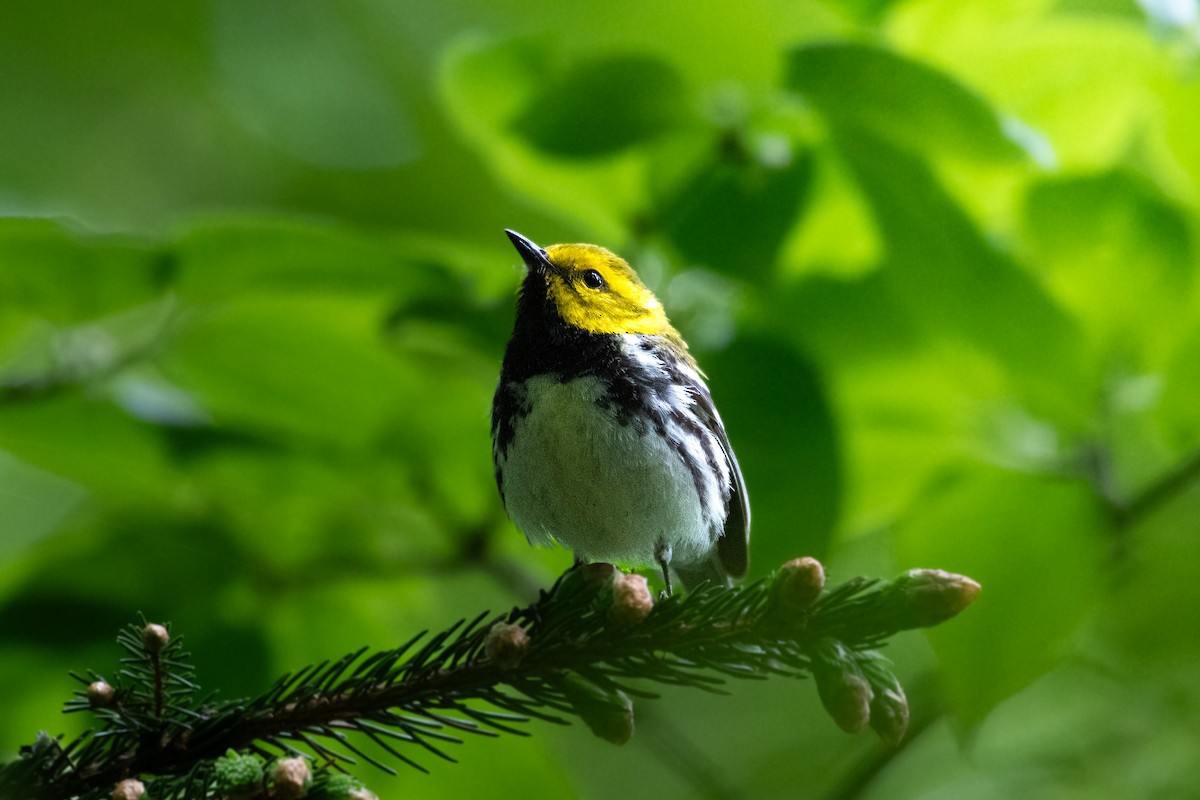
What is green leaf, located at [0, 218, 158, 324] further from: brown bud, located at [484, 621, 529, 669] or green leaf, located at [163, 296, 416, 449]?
brown bud, located at [484, 621, 529, 669]

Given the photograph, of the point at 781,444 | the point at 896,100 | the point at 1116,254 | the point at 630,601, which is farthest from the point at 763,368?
the point at 630,601

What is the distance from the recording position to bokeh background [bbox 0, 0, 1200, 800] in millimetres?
1310

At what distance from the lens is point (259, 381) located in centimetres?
155

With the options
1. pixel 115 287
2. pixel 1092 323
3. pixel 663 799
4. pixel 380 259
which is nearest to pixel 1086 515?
pixel 1092 323

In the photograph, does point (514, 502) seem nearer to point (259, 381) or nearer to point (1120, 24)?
point (259, 381)

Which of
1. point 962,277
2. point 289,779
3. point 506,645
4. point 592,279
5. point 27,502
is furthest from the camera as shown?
point 27,502

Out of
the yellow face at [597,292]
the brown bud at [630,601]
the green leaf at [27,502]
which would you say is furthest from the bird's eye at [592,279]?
the green leaf at [27,502]

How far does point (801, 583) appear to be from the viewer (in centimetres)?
80

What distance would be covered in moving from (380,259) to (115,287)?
0.32m

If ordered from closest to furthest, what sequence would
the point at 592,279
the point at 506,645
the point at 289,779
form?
the point at 289,779, the point at 506,645, the point at 592,279

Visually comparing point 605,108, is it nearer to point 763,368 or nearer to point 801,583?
point 763,368

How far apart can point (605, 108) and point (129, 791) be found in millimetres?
930

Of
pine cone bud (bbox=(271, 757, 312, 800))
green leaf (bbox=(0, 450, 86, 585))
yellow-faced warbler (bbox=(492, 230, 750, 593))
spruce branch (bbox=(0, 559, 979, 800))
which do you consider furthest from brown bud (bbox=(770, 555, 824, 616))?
green leaf (bbox=(0, 450, 86, 585))

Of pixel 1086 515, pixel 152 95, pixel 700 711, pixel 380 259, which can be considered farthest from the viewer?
pixel 152 95
